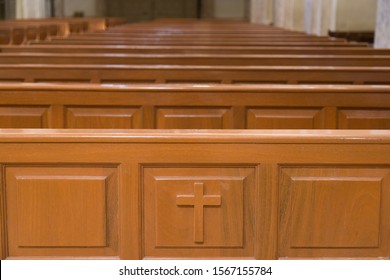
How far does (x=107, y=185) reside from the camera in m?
1.82

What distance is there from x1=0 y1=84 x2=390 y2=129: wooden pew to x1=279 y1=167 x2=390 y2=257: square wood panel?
4.56ft

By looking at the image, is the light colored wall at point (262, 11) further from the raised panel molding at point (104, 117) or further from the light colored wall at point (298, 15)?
the raised panel molding at point (104, 117)

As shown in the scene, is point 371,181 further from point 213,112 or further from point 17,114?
point 17,114

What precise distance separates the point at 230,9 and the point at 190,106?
895 inches

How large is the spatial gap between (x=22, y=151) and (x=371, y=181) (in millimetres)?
968

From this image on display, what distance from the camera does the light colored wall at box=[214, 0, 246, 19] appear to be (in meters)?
25.2

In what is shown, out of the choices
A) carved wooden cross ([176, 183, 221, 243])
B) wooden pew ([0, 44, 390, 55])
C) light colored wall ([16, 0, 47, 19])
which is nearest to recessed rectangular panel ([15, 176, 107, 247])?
carved wooden cross ([176, 183, 221, 243])

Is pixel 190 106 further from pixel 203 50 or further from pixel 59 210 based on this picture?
pixel 203 50

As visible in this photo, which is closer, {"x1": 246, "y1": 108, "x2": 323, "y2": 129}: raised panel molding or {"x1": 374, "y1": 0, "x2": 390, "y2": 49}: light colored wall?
→ {"x1": 246, "y1": 108, "x2": 323, "y2": 129}: raised panel molding

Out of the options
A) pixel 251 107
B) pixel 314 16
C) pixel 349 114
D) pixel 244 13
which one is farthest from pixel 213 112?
pixel 244 13

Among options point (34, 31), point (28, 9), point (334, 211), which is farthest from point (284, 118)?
point (28, 9)

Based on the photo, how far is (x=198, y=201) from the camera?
1.82m

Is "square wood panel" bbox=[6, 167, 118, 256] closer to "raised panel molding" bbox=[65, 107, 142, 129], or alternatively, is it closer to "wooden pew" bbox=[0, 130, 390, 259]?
"wooden pew" bbox=[0, 130, 390, 259]

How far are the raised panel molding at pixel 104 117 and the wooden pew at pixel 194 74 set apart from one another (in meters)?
0.74
